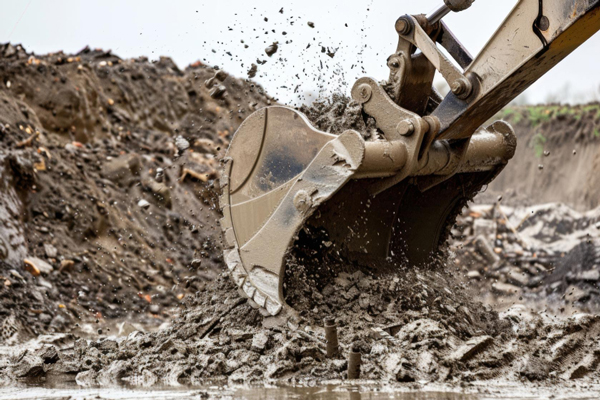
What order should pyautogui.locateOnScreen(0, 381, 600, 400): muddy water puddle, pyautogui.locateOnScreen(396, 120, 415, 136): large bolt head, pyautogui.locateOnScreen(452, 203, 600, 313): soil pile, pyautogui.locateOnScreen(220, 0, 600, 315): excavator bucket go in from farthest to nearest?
pyautogui.locateOnScreen(452, 203, 600, 313): soil pile
pyautogui.locateOnScreen(396, 120, 415, 136): large bolt head
pyautogui.locateOnScreen(220, 0, 600, 315): excavator bucket
pyautogui.locateOnScreen(0, 381, 600, 400): muddy water puddle

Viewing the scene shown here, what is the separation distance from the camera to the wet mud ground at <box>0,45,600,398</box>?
15.2ft

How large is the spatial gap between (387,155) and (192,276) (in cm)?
478

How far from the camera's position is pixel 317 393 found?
A: 4.06 metres

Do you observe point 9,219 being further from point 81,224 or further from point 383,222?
point 383,222

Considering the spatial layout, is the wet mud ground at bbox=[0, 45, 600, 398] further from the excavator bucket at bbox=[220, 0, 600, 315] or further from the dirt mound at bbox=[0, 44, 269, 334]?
the excavator bucket at bbox=[220, 0, 600, 315]

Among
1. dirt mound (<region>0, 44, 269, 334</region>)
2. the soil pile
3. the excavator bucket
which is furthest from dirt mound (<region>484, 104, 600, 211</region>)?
the excavator bucket

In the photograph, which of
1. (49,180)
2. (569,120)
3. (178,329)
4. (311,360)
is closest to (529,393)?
(311,360)

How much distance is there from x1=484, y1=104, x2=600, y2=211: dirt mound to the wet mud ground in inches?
4.1

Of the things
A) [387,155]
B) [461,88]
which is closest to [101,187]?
A: [387,155]

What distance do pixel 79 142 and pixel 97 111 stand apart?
0.96 m

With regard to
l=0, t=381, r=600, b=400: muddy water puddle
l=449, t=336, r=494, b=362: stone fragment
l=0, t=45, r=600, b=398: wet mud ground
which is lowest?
l=0, t=381, r=600, b=400: muddy water puddle

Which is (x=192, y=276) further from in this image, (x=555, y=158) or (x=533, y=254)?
(x=555, y=158)

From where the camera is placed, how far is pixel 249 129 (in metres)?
5.36

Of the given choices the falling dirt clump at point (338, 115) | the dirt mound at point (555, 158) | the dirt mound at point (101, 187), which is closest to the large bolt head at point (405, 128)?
the falling dirt clump at point (338, 115)
